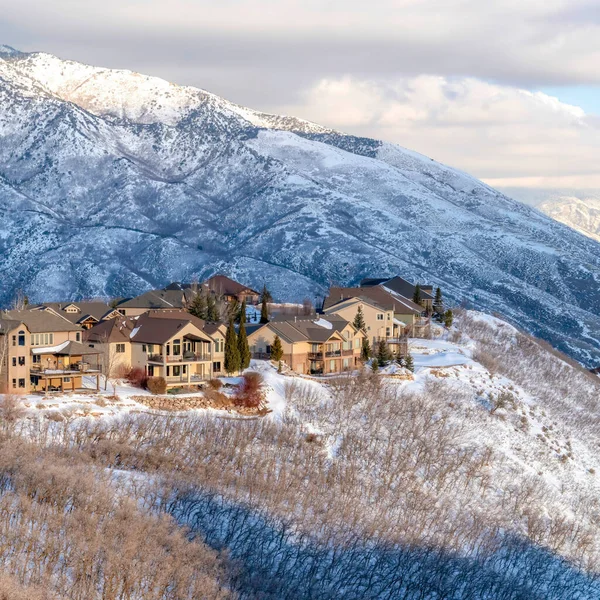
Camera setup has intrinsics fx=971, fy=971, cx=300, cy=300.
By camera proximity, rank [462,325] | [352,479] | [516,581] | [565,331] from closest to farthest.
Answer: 1. [516,581]
2. [352,479]
3. [462,325]
4. [565,331]

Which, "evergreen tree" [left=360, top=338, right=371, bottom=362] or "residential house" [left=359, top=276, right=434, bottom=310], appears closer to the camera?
"evergreen tree" [left=360, top=338, right=371, bottom=362]

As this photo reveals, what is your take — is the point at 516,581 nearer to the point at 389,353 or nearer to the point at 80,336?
the point at 389,353

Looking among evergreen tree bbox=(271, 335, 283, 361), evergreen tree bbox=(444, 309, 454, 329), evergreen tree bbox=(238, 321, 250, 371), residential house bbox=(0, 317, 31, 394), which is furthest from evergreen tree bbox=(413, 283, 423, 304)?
residential house bbox=(0, 317, 31, 394)

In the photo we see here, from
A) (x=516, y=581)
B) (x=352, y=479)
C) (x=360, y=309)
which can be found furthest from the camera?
(x=360, y=309)

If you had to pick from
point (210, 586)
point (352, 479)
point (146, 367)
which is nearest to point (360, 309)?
point (146, 367)

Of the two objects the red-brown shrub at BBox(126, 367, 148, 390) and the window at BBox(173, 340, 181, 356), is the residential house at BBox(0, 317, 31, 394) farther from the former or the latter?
the window at BBox(173, 340, 181, 356)

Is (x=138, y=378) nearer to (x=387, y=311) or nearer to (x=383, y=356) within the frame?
(x=383, y=356)

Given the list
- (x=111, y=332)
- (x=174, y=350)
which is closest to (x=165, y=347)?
(x=174, y=350)
